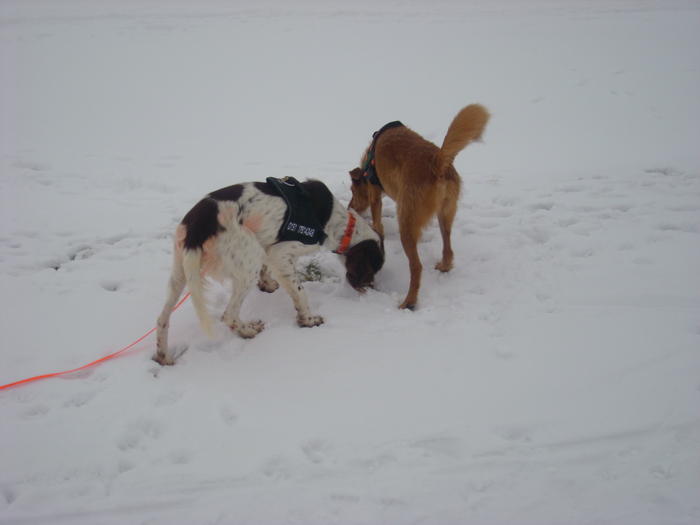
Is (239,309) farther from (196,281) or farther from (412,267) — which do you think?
(412,267)

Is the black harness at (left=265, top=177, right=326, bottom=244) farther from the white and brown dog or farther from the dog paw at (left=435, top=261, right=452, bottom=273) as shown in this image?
the dog paw at (left=435, top=261, right=452, bottom=273)

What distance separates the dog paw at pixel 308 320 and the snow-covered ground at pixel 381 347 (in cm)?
8

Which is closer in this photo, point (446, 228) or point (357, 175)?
point (446, 228)

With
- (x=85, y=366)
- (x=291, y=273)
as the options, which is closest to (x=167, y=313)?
(x=85, y=366)

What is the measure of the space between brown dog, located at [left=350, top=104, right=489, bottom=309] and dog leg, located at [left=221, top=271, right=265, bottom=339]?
3.92 ft

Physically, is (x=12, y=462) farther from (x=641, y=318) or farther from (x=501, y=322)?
(x=641, y=318)

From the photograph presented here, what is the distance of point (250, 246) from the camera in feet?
9.02

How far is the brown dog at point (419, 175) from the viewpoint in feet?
9.58

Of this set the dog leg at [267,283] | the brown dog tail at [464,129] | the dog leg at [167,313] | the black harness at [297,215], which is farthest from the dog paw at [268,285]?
the brown dog tail at [464,129]

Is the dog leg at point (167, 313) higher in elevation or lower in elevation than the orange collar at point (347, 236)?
lower

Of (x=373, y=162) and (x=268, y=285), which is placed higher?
(x=373, y=162)

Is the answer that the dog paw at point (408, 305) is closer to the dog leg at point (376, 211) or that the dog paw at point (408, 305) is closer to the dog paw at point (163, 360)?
the dog leg at point (376, 211)

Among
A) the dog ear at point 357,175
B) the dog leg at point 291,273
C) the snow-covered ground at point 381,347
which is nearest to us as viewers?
the snow-covered ground at point 381,347

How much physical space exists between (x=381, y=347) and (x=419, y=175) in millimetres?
1328
